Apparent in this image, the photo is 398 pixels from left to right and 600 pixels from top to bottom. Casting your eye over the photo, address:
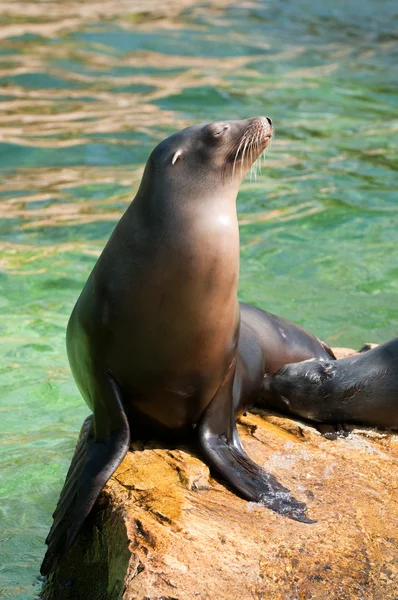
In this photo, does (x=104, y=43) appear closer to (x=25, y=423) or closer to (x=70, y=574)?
(x=25, y=423)

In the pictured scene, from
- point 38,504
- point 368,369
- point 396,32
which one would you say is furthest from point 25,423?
point 396,32

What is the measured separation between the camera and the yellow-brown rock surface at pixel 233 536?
10.3 ft

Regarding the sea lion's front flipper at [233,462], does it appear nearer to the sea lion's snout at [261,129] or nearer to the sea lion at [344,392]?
the sea lion at [344,392]

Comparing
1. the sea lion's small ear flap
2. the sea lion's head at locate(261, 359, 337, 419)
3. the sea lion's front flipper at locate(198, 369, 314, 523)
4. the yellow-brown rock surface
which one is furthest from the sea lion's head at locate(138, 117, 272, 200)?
the sea lion's head at locate(261, 359, 337, 419)

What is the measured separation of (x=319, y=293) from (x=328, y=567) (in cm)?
465

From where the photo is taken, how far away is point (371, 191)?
9922mm

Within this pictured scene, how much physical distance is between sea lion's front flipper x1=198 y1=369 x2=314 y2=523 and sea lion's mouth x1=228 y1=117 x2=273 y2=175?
36.1 inches

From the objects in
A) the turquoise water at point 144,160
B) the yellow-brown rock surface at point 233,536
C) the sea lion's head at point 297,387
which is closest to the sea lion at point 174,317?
the yellow-brown rock surface at point 233,536

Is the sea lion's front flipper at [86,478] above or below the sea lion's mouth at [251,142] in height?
below

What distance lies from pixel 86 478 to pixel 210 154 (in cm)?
145

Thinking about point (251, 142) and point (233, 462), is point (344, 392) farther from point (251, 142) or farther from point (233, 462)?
point (251, 142)

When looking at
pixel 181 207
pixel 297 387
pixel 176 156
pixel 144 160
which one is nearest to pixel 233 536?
pixel 181 207

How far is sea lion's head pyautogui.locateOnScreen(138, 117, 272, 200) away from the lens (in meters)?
4.07

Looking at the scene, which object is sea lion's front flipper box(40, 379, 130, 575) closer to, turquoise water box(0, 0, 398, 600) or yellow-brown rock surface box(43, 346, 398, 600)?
yellow-brown rock surface box(43, 346, 398, 600)
